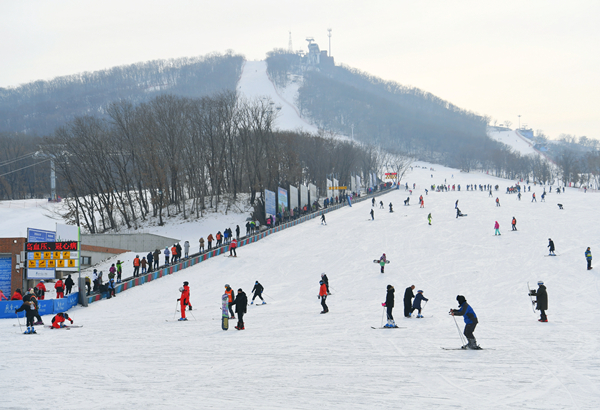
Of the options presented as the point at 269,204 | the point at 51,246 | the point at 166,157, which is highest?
the point at 166,157

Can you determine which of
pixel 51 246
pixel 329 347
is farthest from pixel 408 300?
pixel 51 246

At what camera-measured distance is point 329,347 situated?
11.3 meters

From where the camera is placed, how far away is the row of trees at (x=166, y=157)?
5178 cm

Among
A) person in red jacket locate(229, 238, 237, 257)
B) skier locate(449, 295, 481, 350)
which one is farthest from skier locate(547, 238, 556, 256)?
skier locate(449, 295, 481, 350)

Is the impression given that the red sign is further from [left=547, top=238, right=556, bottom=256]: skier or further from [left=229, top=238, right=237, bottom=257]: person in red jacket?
[left=547, top=238, right=556, bottom=256]: skier

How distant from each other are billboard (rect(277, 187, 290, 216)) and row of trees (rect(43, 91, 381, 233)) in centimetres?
529

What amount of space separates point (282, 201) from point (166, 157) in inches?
625

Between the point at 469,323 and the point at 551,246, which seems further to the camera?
the point at 551,246

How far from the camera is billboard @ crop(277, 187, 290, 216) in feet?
143

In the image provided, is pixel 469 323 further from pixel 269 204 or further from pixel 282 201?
pixel 282 201

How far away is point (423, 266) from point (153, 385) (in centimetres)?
1972

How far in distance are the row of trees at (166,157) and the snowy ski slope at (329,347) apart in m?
27.6

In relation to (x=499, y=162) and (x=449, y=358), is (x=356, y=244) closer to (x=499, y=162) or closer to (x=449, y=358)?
(x=449, y=358)

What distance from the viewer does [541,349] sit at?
10633mm
